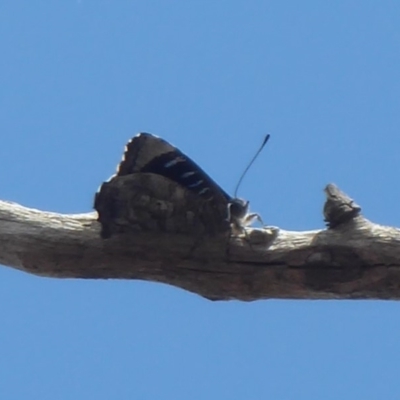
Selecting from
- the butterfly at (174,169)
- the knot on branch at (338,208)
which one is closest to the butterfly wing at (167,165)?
the butterfly at (174,169)

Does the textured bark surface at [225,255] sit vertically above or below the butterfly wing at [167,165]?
below

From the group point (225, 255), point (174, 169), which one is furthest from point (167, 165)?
point (225, 255)

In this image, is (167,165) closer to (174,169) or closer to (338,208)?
(174,169)

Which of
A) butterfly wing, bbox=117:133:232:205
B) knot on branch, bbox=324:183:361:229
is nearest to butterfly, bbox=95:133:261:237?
butterfly wing, bbox=117:133:232:205

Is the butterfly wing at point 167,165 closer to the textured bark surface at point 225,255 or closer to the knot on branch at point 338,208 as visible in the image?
the textured bark surface at point 225,255

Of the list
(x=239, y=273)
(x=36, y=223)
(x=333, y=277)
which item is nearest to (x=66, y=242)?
(x=36, y=223)

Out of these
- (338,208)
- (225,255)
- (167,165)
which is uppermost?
(167,165)

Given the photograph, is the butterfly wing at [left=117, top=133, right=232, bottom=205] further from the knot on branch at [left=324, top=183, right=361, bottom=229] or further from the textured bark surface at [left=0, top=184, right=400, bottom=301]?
the knot on branch at [left=324, top=183, right=361, bottom=229]
